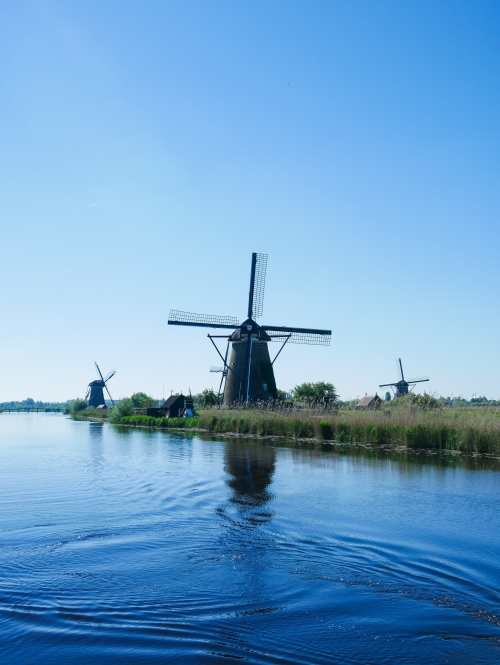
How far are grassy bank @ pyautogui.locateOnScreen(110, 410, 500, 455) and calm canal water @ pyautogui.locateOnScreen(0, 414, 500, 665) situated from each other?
6.24 m

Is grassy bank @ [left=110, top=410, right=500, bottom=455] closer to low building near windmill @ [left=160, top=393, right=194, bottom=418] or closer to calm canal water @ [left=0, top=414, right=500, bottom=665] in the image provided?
calm canal water @ [left=0, top=414, right=500, bottom=665]

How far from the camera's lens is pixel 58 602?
536cm

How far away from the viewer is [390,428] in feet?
70.0

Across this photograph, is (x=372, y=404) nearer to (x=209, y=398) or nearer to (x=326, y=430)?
(x=326, y=430)

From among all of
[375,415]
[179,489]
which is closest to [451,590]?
[179,489]

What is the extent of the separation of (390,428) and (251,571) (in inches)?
625

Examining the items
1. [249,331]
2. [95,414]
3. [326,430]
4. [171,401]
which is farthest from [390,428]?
[95,414]

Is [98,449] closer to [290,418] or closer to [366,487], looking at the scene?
[290,418]

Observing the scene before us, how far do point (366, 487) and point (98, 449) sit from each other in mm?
13615

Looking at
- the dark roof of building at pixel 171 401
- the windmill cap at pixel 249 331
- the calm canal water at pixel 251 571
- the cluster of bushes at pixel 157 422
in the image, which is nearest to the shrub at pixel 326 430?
the calm canal water at pixel 251 571

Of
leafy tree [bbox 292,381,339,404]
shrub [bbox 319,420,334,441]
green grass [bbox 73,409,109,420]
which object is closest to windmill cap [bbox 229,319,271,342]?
leafy tree [bbox 292,381,339,404]

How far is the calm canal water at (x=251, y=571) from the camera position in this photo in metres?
4.51

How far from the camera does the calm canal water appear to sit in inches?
177

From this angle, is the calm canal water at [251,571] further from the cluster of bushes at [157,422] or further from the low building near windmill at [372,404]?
the cluster of bushes at [157,422]
